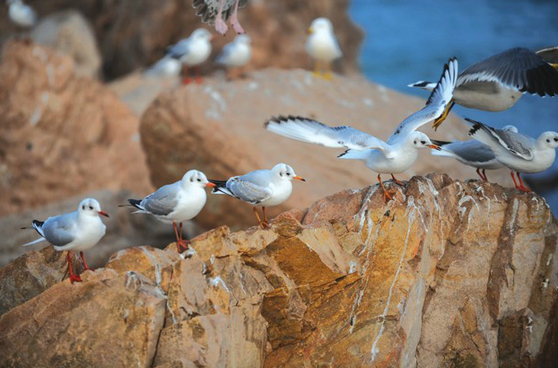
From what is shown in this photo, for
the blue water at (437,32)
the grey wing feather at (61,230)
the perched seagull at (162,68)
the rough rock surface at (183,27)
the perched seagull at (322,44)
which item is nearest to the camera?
the grey wing feather at (61,230)

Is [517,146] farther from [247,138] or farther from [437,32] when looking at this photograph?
[437,32]

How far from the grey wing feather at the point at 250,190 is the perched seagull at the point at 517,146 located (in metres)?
1.68

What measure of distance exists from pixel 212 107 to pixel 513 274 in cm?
470

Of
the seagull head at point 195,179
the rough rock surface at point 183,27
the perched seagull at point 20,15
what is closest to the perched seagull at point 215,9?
the seagull head at point 195,179

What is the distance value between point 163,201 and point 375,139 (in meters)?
1.52

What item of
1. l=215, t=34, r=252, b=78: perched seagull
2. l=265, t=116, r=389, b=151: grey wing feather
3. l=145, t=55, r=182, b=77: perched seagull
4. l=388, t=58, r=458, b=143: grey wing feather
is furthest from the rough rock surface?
l=265, t=116, r=389, b=151: grey wing feather

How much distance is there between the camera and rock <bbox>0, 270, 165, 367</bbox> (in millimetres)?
5254

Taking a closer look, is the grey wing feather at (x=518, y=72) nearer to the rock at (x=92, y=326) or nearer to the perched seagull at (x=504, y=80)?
the perched seagull at (x=504, y=80)

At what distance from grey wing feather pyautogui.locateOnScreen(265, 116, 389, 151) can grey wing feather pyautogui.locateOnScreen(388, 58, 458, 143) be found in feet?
0.81

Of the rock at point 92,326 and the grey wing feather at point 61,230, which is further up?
the grey wing feather at point 61,230

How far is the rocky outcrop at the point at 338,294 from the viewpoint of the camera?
210 inches

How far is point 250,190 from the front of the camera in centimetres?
613

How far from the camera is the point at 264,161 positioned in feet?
32.1

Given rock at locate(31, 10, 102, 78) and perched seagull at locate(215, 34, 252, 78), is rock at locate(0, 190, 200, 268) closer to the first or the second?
perched seagull at locate(215, 34, 252, 78)
